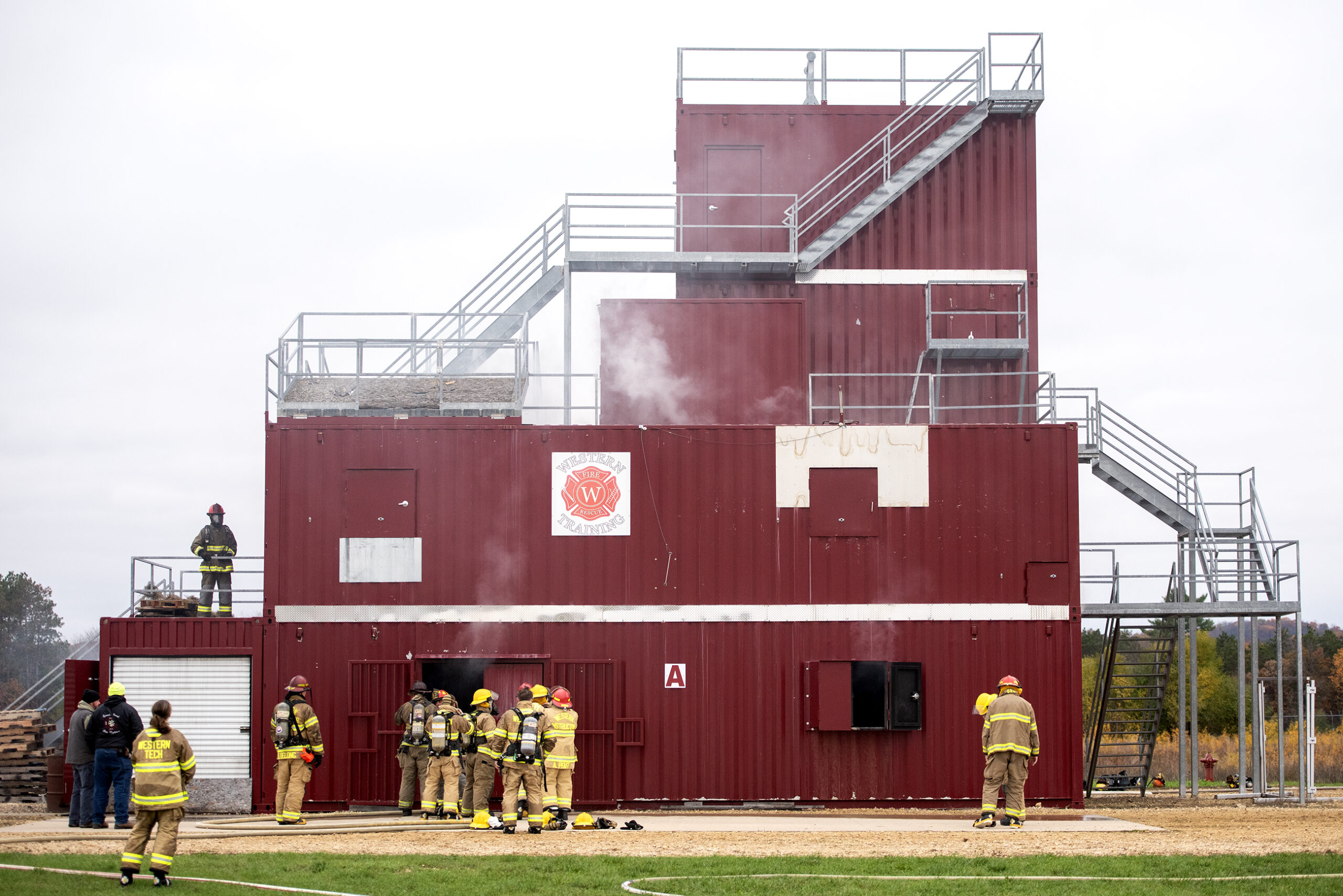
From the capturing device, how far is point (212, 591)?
937 inches

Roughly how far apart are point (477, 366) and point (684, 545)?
5746 mm

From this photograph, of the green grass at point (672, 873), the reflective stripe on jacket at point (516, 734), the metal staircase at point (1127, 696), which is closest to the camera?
the green grass at point (672, 873)

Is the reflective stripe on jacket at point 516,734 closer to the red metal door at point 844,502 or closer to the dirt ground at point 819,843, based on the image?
the dirt ground at point 819,843

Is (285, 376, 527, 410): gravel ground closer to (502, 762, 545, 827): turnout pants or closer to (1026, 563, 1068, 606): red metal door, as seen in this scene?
(502, 762, 545, 827): turnout pants

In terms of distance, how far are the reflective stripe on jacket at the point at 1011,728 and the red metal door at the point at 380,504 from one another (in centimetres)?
966

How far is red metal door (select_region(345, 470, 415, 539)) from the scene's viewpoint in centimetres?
2338

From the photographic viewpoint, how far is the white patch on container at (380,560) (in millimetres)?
23281

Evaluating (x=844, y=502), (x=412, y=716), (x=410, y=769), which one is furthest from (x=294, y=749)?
(x=844, y=502)

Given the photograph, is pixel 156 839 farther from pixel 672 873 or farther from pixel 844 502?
pixel 844 502

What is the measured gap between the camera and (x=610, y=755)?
23.0 m

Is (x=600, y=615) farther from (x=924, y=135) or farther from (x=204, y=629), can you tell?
(x=924, y=135)

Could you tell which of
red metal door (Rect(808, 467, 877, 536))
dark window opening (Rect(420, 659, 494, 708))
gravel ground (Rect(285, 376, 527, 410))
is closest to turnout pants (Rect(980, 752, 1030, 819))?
red metal door (Rect(808, 467, 877, 536))

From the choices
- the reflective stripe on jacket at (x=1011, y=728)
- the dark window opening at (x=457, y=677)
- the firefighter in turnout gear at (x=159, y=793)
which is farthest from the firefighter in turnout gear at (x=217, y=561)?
the reflective stripe on jacket at (x=1011, y=728)

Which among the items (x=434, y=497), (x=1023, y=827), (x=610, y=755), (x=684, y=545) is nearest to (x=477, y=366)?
(x=434, y=497)
